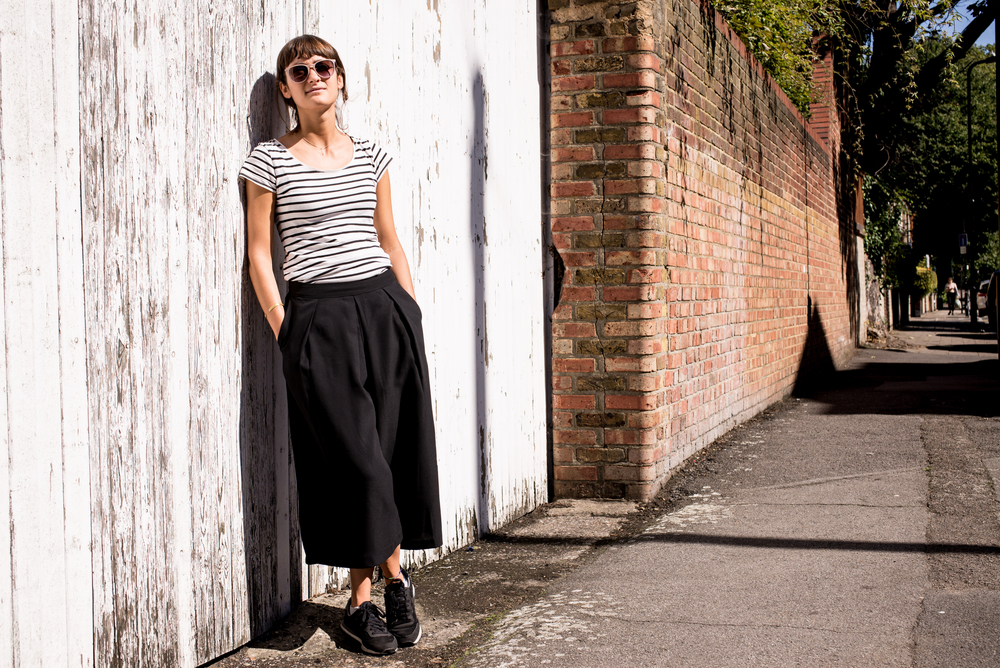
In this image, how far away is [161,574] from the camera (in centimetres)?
256

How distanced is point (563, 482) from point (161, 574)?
9.23ft

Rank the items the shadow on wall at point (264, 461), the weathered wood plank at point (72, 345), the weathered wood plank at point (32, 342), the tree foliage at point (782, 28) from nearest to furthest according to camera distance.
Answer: the weathered wood plank at point (32, 342) < the weathered wood plank at point (72, 345) < the shadow on wall at point (264, 461) < the tree foliage at point (782, 28)

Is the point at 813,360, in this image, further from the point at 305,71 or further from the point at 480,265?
the point at 305,71

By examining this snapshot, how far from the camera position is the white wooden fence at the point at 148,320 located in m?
2.18

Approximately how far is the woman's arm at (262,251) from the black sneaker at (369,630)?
91cm

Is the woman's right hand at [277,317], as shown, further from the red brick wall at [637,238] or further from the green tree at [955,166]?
the green tree at [955,166]

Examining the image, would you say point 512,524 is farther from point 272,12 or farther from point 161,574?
point 272,12

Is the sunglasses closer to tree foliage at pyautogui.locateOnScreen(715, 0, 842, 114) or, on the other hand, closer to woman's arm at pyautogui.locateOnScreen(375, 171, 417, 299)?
woman's arm at pyautogui.locateOnScreen(375, 171, 417, 299)

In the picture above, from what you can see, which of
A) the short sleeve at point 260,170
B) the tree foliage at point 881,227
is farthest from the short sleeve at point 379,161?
the tree foliage at point 881,227

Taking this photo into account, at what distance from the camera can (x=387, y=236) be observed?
3.10 meters

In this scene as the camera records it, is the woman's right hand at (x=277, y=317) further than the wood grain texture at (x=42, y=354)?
Yes

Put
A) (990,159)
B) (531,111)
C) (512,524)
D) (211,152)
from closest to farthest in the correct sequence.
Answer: (211,152)
(512,524)
(531,111)
(990,159)

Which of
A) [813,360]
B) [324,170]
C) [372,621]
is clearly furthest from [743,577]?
[813,360]

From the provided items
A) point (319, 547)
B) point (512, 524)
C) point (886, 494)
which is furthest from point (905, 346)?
point (319, 547)
